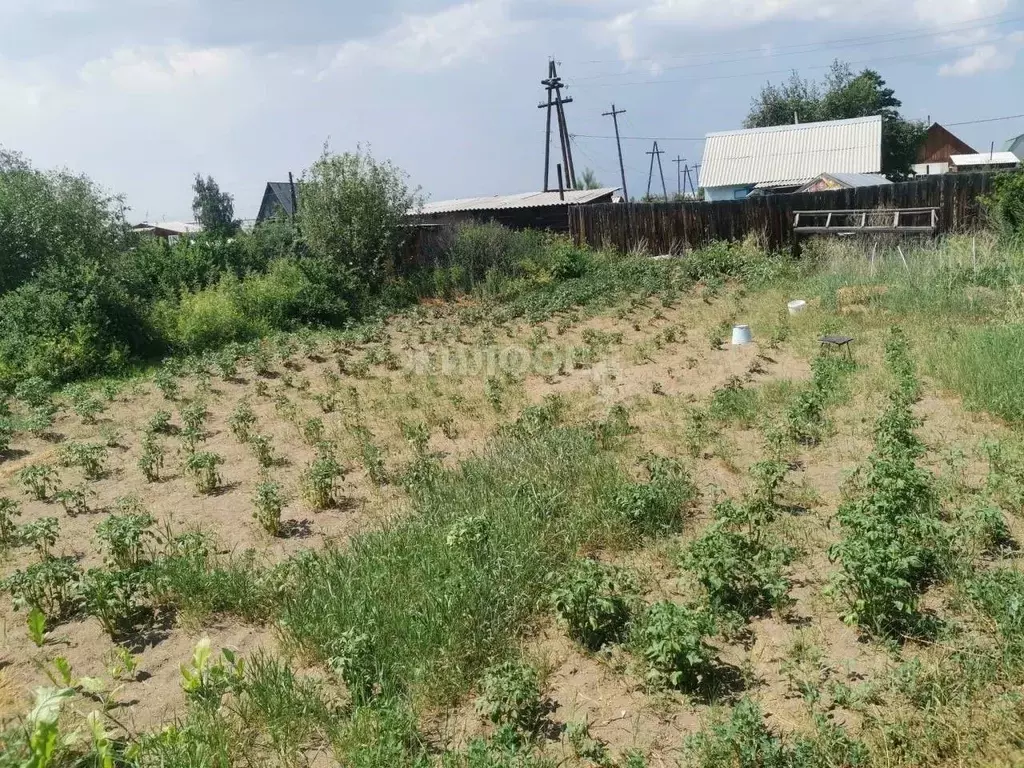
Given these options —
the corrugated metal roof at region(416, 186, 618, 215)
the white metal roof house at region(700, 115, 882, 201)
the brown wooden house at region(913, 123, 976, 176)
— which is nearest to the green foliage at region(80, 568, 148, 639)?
the corrugated metal roof at region(416, 186, 618, 215)

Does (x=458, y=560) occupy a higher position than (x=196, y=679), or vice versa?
(x=196, y=679)

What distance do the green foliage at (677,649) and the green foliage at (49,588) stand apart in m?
2.95

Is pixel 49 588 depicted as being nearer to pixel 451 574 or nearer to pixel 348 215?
pixel 451 574

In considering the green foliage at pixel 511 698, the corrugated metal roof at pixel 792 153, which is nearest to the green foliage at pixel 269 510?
the green foliage at pixel 511 698

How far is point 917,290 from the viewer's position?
10.2 m

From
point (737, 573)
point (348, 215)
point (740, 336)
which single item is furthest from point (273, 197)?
point (737, 573)

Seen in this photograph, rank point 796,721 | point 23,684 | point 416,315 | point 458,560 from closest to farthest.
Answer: point 796,721 → point 23,684 → point 458,560 → point 416,315

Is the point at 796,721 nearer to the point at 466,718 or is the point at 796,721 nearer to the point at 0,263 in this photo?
the point at 466,718

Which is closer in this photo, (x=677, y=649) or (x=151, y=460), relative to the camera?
(x=677, y=649)

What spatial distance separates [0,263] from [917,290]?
13.8m

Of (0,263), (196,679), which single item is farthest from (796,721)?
(0,263)

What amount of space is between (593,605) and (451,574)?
36.1 inches

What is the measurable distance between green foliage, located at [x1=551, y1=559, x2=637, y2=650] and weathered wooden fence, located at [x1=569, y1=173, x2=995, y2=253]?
1353cm

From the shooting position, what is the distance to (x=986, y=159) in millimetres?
47094
